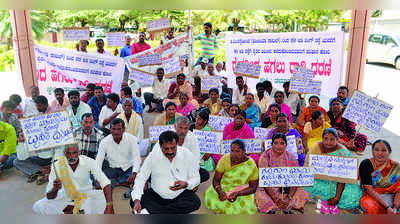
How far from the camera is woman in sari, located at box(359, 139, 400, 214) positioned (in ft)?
10.7

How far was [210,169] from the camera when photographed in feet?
15.7

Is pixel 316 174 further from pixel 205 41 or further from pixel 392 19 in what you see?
pixel 392 19

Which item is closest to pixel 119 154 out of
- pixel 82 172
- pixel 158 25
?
pixel 82 172

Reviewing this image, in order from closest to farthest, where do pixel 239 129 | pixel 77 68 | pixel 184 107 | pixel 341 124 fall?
1. pixel 239 129
2. pixel 341 124
3. pixel 184 107
4. pixel 77 68

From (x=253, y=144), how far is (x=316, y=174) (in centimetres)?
93

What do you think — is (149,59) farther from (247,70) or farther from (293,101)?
(293,101)

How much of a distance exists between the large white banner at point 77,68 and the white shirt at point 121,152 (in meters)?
2.32

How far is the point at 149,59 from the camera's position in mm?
6875

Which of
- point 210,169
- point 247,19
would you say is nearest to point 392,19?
point 247,19

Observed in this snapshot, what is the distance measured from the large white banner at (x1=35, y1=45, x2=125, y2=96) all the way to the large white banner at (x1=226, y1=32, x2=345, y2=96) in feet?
7.65

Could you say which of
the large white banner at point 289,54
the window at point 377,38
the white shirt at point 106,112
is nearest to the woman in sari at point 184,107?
the white shirt at point 106,112

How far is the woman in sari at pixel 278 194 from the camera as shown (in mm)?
3416

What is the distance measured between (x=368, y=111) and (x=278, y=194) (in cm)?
164
